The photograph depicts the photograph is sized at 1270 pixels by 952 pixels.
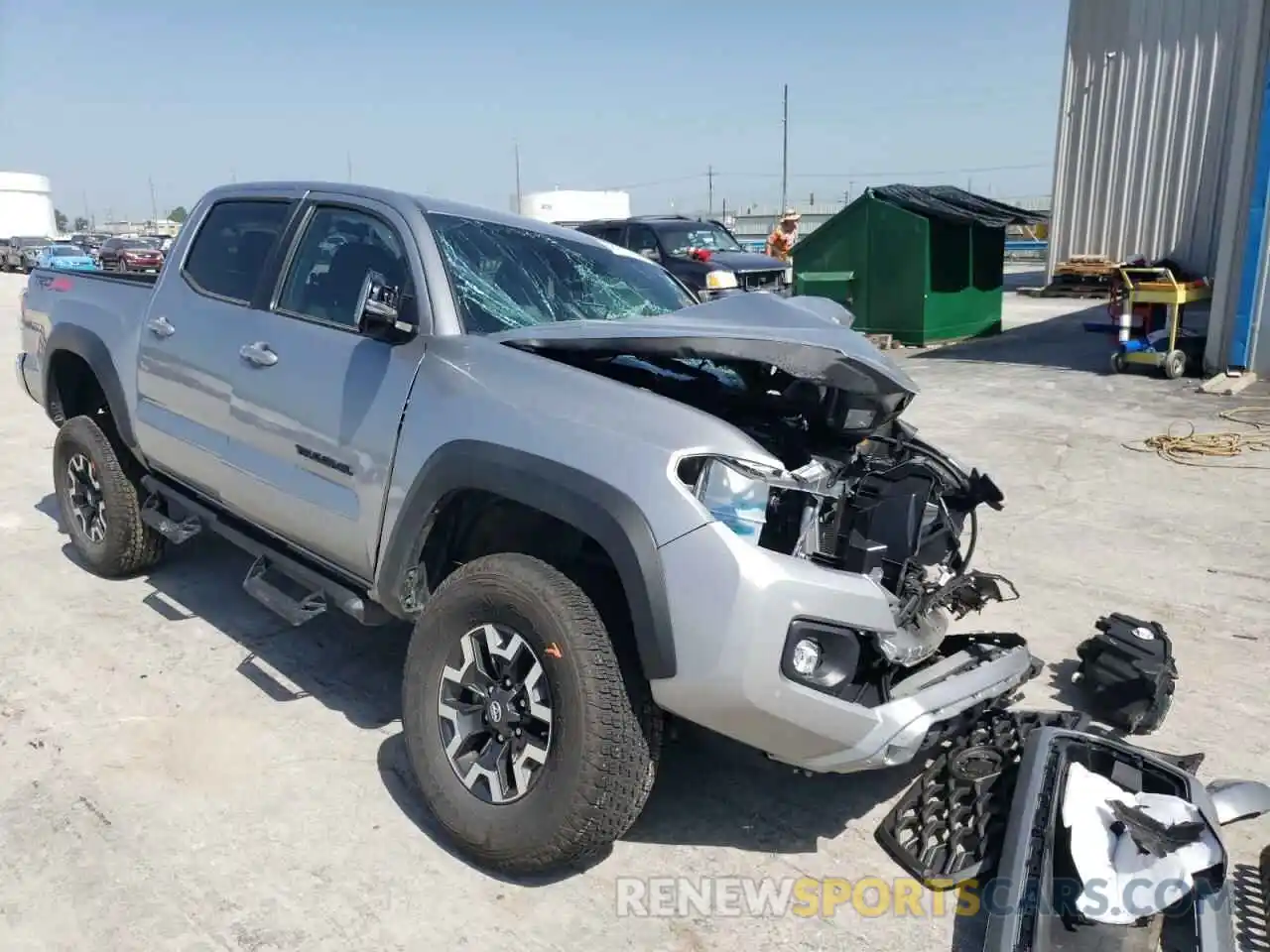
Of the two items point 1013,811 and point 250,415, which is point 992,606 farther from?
point 250,415

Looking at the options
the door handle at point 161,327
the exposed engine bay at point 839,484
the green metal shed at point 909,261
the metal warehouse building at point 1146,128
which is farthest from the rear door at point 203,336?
the metal warehouse building at point 1146,128

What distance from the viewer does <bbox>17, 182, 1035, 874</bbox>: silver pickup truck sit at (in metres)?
2.59

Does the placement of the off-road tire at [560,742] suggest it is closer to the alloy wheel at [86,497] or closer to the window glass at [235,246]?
the window glass at [235,246]

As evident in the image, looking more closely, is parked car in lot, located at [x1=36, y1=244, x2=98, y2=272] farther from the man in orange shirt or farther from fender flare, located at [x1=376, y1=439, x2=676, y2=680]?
fender flare, located at [x1=376, y1=439, x2=676, y2=680]

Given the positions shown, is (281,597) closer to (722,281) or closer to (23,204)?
(722,281)

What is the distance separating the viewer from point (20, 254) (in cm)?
4097

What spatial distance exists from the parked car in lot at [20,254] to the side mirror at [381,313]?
43935 mm

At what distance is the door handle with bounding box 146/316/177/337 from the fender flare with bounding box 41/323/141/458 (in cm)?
41

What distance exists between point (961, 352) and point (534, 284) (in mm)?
11163

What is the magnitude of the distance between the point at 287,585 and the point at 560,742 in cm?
180


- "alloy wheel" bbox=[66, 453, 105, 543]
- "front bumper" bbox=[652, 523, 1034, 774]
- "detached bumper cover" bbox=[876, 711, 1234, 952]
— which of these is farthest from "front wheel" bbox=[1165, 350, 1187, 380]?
"alloy wheel" bbox=[66, 453, 105, 543]

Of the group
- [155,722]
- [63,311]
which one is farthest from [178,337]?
[155,722]

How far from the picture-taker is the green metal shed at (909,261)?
13.9m

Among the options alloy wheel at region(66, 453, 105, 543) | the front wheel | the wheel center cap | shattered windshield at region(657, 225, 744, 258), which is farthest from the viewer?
shattered windshield at region(657, 225, 744, 258)
